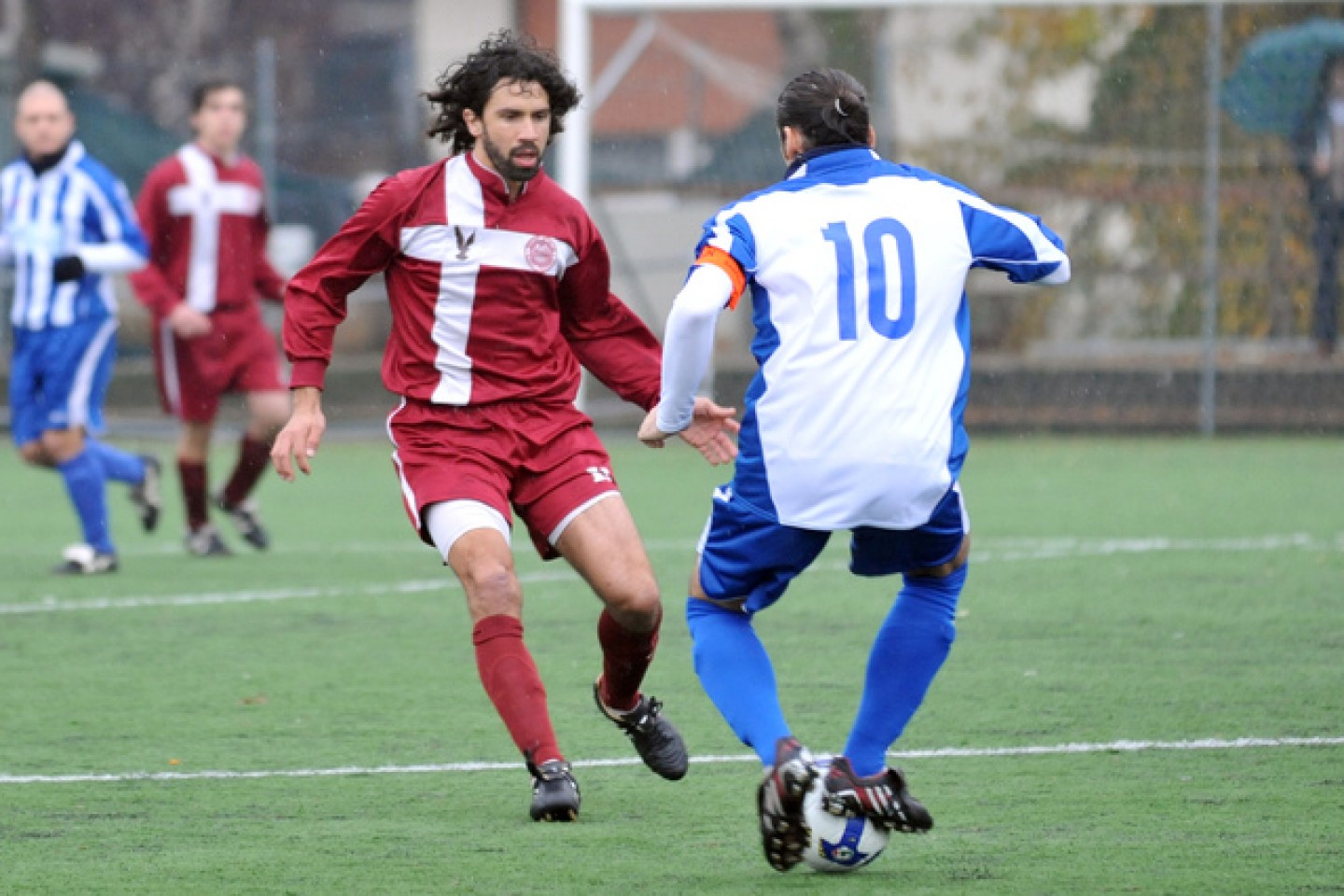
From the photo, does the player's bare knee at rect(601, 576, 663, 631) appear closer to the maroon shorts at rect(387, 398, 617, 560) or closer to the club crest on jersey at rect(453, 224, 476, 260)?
the maroon shorts at rect(387, 398, 617, 560)

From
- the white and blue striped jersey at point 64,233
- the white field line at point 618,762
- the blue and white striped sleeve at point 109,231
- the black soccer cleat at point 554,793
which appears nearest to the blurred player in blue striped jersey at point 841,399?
the black soccer cleat at point 554,793

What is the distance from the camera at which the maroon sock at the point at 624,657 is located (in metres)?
5.74

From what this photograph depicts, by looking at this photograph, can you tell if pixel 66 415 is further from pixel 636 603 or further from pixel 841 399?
pixel 841 399

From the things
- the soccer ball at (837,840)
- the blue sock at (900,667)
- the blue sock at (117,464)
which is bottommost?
the blue sock at (117,464)

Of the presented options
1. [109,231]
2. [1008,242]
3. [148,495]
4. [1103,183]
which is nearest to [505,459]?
[1008,242]

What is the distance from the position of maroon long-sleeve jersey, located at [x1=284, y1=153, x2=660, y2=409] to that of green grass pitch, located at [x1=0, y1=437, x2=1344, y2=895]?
101 centimetres

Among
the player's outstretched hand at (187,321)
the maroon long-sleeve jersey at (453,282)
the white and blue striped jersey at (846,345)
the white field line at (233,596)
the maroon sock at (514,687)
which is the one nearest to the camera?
the white and blue striped jersey at (846,345)

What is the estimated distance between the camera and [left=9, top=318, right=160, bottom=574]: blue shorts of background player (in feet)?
33.4

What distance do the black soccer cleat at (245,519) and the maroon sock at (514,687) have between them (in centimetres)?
558

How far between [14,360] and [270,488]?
397 centimetres

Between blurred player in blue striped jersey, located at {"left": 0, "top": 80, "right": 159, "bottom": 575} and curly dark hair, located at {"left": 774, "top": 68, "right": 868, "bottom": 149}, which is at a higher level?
curly dark hair, located at {"left": 774, "top": 68, "right": 868, "bottom": 149}

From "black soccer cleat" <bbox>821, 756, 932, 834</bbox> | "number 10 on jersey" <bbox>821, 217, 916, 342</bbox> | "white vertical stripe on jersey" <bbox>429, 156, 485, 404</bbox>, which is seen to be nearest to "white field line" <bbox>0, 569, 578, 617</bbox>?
"white vertical stripe on jersey" <bbox>429, 156, 485, 404</bbox>

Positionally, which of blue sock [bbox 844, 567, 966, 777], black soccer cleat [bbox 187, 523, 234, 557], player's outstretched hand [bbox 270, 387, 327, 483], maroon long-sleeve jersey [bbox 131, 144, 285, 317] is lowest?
black soccer cleat [bbox 187, 523, 234, 557]

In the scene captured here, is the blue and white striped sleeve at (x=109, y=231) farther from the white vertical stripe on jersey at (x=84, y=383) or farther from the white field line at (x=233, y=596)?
the white field line at (x=233, y=596)
